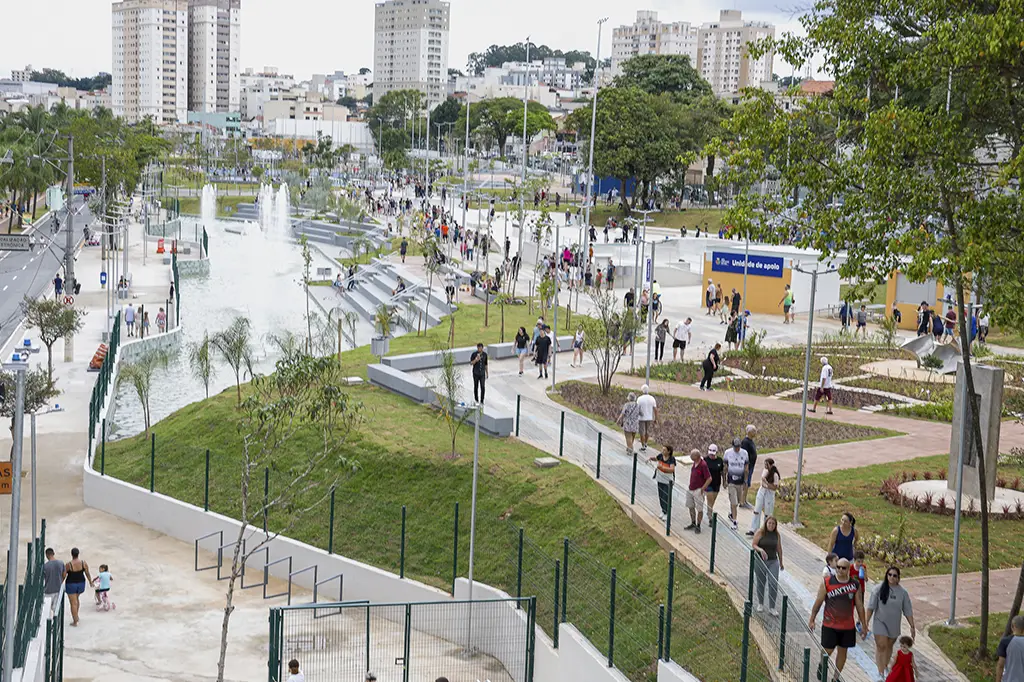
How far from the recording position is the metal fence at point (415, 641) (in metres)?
19.5

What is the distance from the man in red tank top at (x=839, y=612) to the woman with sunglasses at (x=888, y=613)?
0.27 m

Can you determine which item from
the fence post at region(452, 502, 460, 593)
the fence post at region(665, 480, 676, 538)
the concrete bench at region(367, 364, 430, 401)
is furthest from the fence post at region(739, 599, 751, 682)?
the concrete bench at region(367, 364, 430, 401)

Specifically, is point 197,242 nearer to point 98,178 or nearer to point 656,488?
point 98,178

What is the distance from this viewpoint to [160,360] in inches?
1500

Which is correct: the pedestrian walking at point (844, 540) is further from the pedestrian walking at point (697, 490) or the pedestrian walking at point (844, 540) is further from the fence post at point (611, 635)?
the pedestrian walking at point (697, 490)

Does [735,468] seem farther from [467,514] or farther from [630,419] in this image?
[467,514]

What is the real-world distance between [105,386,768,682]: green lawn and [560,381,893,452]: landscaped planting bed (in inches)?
130

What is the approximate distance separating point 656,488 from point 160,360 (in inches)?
863

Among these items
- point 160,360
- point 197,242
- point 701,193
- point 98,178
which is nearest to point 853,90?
point 160,360

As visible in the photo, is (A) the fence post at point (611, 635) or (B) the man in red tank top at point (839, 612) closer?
(B) the man in red tank top at point (839, 612)

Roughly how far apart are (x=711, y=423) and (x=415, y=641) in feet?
32.8

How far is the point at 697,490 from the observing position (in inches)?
748

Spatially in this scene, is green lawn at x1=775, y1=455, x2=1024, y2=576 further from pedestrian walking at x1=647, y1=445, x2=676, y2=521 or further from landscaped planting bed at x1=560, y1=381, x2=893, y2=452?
landscaped planting bed at x1=560, y1=381, x2=893, y2=452

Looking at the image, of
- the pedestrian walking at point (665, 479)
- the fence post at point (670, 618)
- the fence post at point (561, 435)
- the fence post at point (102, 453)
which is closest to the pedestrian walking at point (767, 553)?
the fence post at point (670, 618)
